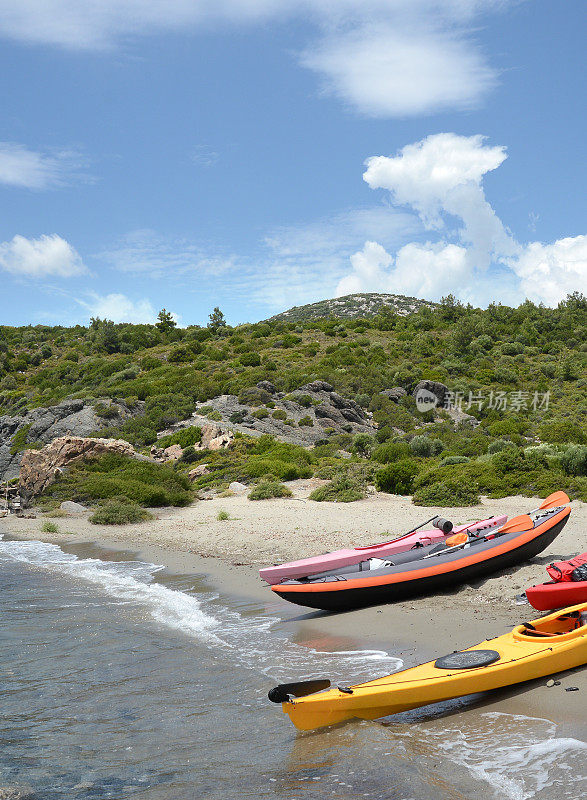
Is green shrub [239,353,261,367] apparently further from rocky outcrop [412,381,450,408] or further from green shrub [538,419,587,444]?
green shrub [538,419,587,444]

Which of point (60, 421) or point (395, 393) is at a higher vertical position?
point (395, 393)

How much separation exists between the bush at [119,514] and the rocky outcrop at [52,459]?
4.70 m

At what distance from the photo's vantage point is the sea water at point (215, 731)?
4574 mm

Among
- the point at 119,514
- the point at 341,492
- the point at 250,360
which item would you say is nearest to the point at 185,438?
the point at 119,514

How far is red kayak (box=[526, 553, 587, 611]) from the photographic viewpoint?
718cm

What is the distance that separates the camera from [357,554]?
10086 millimetres

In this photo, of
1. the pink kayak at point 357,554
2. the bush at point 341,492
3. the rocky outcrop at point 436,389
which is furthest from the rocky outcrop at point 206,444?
the pink kayak at point 357,554

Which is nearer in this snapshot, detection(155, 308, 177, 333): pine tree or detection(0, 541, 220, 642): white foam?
detection(0, 541, 220, 642): white foam

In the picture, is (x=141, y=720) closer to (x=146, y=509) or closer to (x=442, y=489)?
(x=442, y=489)

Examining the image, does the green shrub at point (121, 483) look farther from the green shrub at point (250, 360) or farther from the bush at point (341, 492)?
the green shrub at point (250, 360)

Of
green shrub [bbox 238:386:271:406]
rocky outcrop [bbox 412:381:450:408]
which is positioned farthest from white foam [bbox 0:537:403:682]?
rocky outcrop [bbox 412:381:450:408]

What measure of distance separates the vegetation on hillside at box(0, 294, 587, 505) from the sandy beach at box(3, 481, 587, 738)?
165 cm

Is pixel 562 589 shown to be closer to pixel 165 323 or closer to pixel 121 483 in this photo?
pixel 121 483

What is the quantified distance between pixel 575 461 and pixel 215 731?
14.9 meters
